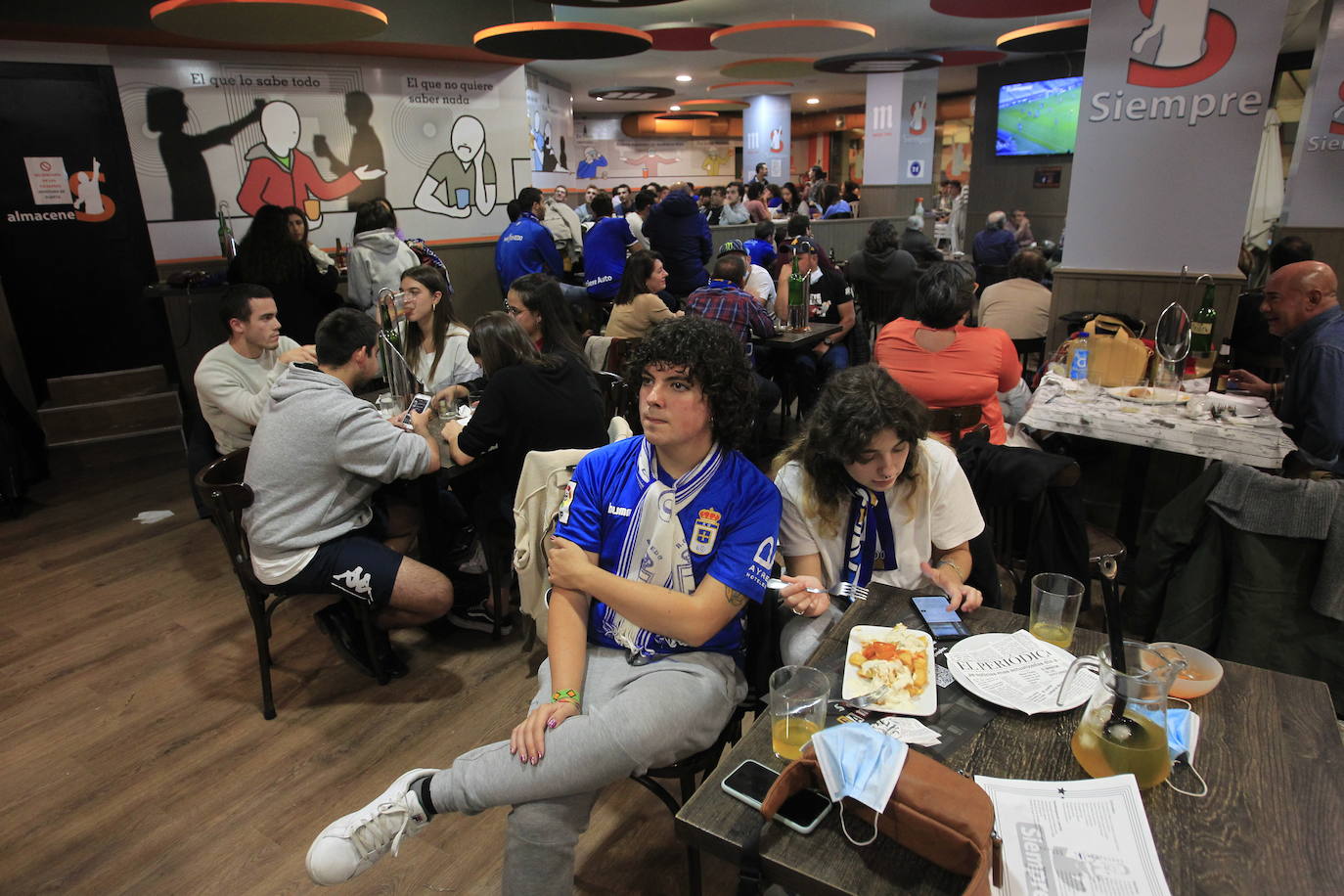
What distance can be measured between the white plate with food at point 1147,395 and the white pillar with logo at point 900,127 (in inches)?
399

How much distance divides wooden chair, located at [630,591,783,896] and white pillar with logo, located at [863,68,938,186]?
11.8 m

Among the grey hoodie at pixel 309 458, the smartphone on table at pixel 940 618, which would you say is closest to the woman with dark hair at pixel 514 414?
the grey hoodie at pixel 309 458

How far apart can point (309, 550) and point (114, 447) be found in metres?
3.78

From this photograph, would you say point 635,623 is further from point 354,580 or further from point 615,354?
point 615,354

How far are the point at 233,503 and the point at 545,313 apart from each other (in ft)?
4.67

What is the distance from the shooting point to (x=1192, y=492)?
2209mm

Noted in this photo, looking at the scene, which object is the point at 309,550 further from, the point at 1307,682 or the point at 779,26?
the point at 779,26

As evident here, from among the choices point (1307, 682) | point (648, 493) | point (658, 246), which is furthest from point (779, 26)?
point (1307, 682)

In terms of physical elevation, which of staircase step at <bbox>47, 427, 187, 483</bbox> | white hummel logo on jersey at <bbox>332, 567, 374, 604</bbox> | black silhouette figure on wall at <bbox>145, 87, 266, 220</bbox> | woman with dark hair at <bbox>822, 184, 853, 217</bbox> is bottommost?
staircase step at <bbox>47, 427, 187, 483</bbox>

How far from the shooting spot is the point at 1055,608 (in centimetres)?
145

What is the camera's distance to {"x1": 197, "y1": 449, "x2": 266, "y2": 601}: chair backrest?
7.50ft

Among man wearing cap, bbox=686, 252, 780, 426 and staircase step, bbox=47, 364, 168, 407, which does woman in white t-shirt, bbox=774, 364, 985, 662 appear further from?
staircase step, bbox=47, 364, 168, 407

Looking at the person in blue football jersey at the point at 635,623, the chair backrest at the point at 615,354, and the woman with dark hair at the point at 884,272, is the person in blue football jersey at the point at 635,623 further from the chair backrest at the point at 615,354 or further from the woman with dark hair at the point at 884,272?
the woman with dark hair at the point at 884,272

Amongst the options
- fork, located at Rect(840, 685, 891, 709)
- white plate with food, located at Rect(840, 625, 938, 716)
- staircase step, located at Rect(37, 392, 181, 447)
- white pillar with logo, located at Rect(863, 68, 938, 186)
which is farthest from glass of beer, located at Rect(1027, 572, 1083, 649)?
white pillar with logo, located at Rect(863, 68, 938, 186)
